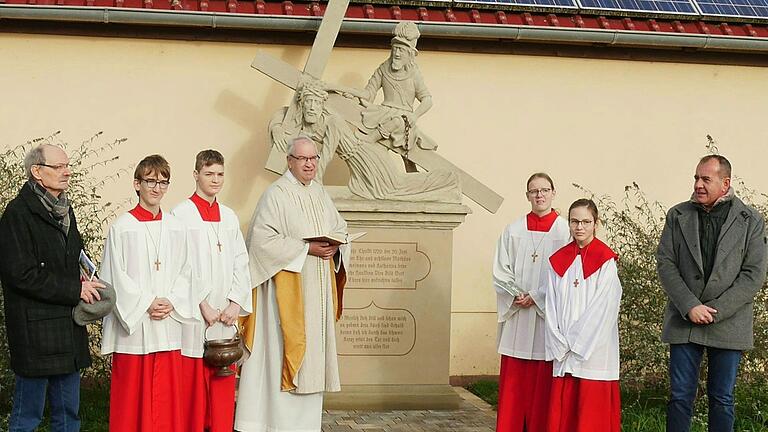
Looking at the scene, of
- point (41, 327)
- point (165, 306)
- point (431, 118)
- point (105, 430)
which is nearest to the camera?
point (41, 327)

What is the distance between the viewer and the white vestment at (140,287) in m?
6.42

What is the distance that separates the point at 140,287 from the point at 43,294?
0.64 m

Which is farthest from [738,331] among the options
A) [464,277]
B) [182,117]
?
[182,117]

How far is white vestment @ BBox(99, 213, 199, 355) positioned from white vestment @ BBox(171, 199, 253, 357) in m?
0.13

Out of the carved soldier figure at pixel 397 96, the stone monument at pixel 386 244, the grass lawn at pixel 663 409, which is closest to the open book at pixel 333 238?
the stone monument at pixel 386 244

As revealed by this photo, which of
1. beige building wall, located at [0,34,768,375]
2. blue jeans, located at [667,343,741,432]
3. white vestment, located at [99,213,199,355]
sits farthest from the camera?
beige building wall, located at [0,34,768,375]

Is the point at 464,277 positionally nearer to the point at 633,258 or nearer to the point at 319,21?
the point at 633,258

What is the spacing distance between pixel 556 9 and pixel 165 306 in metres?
6.00

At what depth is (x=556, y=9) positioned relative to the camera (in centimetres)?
1096

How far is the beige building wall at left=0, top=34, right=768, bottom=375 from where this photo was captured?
1047 centimetres

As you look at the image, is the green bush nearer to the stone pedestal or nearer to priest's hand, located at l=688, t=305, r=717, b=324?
the stone pedestal

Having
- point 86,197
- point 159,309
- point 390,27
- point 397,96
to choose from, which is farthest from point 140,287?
point 390,27

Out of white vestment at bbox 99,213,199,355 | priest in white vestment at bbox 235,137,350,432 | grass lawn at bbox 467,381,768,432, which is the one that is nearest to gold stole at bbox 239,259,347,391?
priest in white vestment at bbox 235,137,350,432

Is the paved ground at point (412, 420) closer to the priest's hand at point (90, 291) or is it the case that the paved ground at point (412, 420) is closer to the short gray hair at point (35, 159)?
the priest's hand at point (90, 291)
